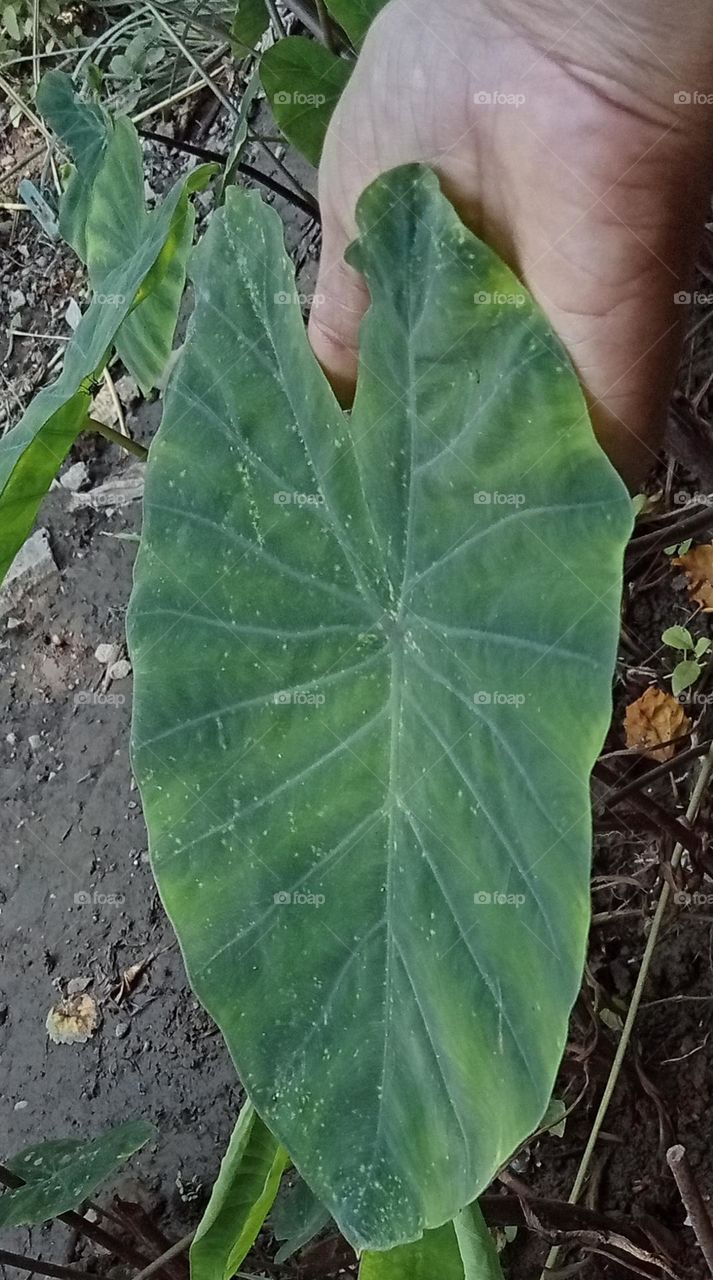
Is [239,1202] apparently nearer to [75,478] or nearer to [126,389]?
[75,478]

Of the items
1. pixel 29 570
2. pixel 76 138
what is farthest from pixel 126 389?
pixel 76 138

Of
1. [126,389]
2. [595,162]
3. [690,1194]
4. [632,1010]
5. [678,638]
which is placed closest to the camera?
[690,1194]

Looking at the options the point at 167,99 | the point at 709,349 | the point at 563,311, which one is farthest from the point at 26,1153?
the point at 167,99

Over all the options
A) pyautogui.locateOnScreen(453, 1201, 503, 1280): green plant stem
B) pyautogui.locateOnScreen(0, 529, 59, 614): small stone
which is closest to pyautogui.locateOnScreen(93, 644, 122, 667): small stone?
pyautogui.locateOnScreen(0, 529, 59, 614): small stone

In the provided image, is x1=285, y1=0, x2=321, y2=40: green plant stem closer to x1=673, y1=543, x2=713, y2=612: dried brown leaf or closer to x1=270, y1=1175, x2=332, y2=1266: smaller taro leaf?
x1=673, y1=543, x2=713, y2=612: dried brown leaf

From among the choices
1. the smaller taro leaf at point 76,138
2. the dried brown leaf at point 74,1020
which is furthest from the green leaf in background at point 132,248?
the dried brown leaf at point 74,1020

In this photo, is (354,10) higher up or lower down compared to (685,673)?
higher up

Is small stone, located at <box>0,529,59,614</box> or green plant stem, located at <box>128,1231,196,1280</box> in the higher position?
small stone, located at <box>0,529,59,614</box>
